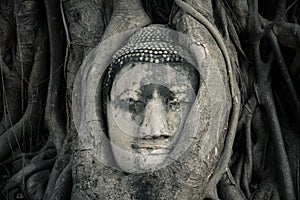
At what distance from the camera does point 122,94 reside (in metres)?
2.17

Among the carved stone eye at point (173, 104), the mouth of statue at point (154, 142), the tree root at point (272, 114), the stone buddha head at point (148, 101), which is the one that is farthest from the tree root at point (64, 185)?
the tree root at point (272, 114)

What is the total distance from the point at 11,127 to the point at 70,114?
0.54 metres

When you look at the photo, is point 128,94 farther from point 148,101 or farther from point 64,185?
point 64,185

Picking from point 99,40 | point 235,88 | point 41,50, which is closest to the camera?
point 235,88

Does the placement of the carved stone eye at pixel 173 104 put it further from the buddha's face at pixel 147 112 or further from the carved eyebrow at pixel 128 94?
the carved eyebrow at pixel 128 94

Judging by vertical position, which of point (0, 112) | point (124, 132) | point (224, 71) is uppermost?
point (224, 71)

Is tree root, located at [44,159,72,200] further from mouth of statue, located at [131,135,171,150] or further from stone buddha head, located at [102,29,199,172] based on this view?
mouth of statue, located at [131,135,171,150]

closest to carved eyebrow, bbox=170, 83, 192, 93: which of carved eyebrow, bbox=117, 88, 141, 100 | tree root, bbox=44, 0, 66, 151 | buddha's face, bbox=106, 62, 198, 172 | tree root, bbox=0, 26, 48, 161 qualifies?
buddha's face, bbox=106, 62, 198, 172

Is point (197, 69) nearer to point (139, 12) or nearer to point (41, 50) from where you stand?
point (139, 12)

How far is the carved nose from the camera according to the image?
82.3 inches

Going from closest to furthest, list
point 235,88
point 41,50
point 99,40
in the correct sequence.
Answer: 1. point 235,88
2. point 99,40
3. point 41,50

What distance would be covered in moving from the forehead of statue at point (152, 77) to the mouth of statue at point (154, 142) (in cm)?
18

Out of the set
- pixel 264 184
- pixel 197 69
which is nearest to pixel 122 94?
pixel 197 69

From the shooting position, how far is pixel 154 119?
2.09 m
